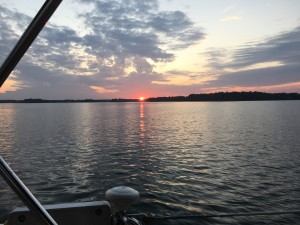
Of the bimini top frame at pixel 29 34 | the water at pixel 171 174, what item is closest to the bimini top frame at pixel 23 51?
the bimini top frame at pixel 29 34

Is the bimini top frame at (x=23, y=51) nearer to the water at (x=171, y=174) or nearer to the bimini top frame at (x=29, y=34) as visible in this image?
the bimini top frame at (x=29, y=34)

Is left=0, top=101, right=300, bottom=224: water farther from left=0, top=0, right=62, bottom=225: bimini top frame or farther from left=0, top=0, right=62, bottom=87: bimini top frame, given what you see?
left=0, top=0, right=62, bottom=87: bimini top frame

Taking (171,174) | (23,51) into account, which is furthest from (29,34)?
(171,174)

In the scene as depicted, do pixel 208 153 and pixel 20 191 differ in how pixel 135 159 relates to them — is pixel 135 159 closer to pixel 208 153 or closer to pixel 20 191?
pixel 208 153

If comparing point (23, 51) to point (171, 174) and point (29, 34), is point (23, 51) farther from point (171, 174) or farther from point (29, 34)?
point (171, 174)

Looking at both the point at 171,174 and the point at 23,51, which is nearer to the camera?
the point at 23,51

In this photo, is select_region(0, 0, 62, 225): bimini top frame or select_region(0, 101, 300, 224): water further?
select_region(0, 101, 300, 224): water

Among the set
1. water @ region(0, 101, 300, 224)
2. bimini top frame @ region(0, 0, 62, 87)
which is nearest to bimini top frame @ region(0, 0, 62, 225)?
bimini top frame @ region(0, 0, 62, 87)

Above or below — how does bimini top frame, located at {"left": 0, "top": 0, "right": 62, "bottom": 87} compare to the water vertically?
above

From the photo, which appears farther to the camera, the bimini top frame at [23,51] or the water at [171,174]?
the water at [171,174]

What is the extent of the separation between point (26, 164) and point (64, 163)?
2.61 meters

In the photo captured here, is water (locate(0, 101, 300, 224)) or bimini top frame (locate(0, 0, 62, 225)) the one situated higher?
bimini top frame (locate(0, 0, 62, 225))

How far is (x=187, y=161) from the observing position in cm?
2208

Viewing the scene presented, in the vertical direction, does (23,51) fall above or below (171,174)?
above
